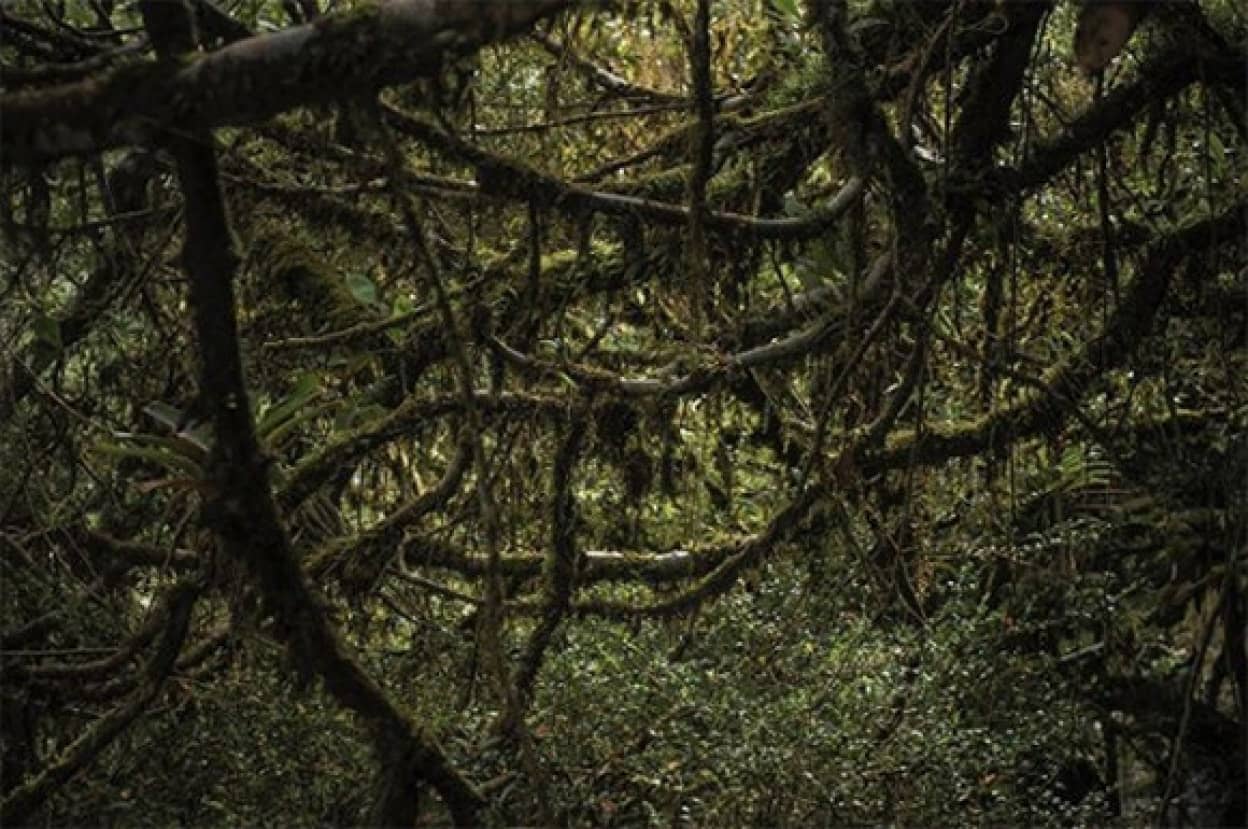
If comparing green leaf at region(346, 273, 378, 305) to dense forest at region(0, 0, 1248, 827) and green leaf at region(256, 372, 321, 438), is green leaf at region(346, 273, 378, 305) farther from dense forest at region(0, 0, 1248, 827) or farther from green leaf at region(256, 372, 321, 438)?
green leaf at region(256, 372, 321, 438)

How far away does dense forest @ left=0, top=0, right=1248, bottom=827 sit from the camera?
9.61 feet

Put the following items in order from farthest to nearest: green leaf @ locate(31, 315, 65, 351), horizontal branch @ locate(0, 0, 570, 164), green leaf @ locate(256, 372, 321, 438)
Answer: green leaf @ locate(31, 315, 65, 351) < green leaf @ locate(256, 372, 321, 438) < horizontal branch @ locate(0, 0, 570, 164)

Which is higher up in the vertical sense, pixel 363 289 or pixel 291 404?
pixel 363 289

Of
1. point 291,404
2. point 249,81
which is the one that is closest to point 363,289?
point 291,404

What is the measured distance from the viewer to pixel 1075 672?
360cm

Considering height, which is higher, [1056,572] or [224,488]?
[1056,572]

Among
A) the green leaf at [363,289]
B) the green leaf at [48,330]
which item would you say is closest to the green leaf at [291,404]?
the green leaf at [363,289]

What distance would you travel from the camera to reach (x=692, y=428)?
4.01 m

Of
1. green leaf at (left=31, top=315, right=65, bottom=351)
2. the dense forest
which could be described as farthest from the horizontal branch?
green leaf at (left=31, top=315, right=65, bottom=351)

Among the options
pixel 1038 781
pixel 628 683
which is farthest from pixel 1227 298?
pixel 628 683

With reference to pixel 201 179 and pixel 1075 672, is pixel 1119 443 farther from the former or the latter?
pixel 201 179

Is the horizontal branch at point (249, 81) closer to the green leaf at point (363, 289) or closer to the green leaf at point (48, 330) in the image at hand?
the green leaf at point (363, 289)

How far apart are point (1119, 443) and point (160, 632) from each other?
199 cm

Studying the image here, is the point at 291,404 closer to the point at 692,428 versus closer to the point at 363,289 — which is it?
the point at 363,289
